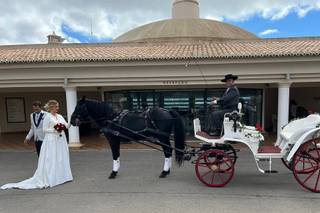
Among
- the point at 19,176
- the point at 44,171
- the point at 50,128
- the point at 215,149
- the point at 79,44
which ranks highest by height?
the point at 79,44

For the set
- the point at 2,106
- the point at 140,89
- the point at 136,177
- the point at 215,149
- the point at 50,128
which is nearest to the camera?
the point at 215,149

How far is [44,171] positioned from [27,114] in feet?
34.1

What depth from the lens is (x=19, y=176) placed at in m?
5.92

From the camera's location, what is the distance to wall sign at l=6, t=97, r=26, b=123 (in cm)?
1392

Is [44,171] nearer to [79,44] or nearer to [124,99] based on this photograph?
[124,99]

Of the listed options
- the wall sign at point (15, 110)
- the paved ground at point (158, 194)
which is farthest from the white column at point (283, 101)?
the wall sign at point (15, 110)

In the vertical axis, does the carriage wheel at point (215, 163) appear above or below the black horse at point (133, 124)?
below

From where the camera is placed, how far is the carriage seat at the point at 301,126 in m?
4.47

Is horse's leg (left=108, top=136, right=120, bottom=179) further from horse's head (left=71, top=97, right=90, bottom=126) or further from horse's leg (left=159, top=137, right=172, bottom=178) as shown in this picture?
horse's leg (left=159, top=137, right=172, bottom=178)

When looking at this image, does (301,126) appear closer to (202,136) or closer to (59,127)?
(202,136)

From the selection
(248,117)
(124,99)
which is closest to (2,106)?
(124,99)

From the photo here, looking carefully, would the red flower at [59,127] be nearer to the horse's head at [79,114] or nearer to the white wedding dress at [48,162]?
the white wedding dress at [48,162]

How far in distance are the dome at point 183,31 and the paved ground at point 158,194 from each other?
51.1 ft

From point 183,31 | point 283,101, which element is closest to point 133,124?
point 283,101
